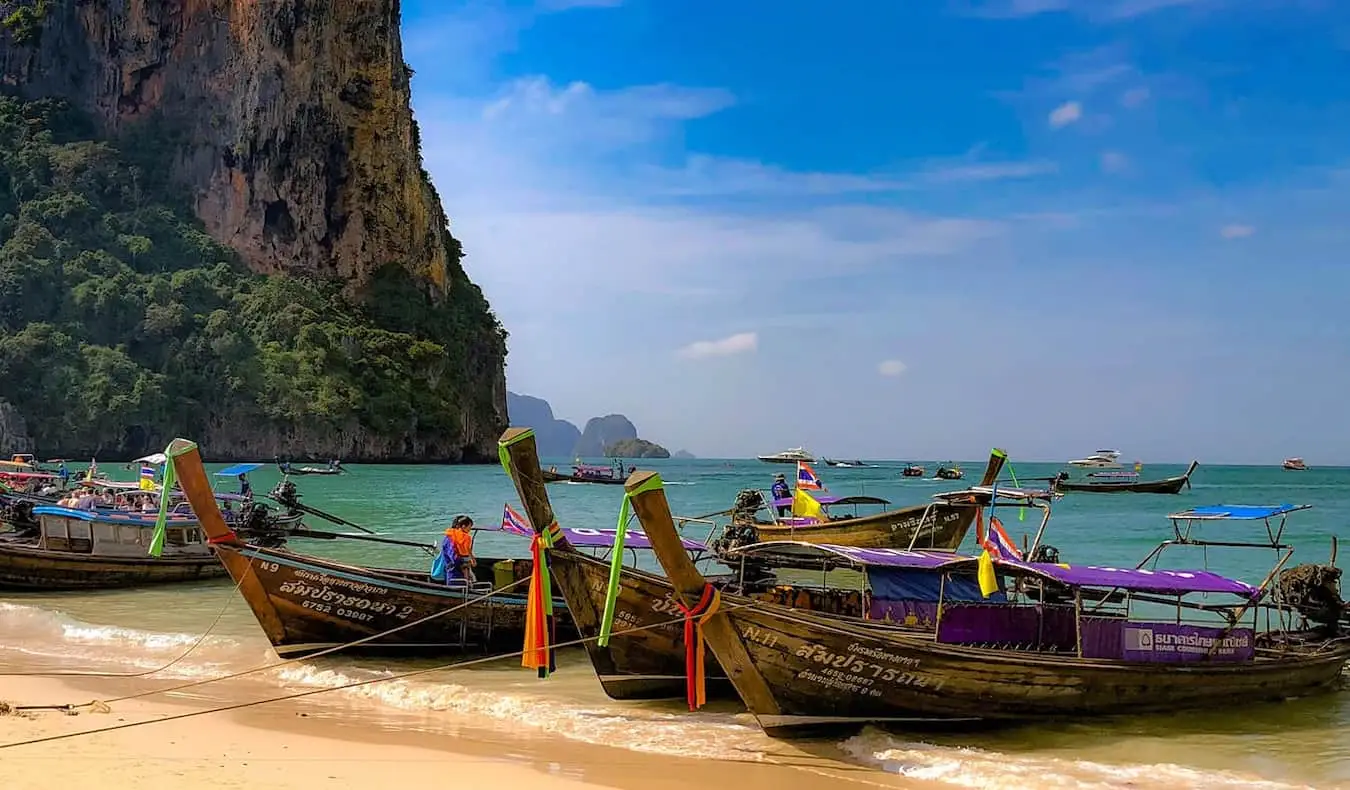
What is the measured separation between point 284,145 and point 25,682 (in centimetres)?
7759

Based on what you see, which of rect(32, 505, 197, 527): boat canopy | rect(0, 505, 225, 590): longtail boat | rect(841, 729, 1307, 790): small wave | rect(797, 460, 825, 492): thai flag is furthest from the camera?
rect(797, 460, 825, 492): thai flag

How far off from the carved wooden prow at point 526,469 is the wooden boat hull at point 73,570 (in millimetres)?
12062

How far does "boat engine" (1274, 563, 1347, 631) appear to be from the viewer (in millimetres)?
12422

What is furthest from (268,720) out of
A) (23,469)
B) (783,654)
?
(23,469)

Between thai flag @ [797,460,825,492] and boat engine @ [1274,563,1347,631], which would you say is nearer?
boat engine @ [1274,563,1347,631]

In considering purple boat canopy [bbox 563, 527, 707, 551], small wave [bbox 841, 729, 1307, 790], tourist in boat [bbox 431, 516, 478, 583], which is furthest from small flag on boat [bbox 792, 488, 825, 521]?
small wave [bbox 841, 729, 1307, 790]

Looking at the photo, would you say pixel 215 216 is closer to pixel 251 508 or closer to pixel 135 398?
pixel 135 398

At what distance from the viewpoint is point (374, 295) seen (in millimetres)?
84938

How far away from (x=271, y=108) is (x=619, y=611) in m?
81.8

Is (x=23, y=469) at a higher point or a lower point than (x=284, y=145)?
lower

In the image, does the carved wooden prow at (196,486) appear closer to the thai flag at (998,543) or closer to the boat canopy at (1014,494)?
the thai flag at (998,543)

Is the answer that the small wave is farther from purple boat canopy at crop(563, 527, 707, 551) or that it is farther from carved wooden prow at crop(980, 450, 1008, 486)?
carved wooden prow at crop(980, 450, 1008, 486)

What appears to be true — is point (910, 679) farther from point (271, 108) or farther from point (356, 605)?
point (271, 108)

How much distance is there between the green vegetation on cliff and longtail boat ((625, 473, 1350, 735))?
68.6 metres
